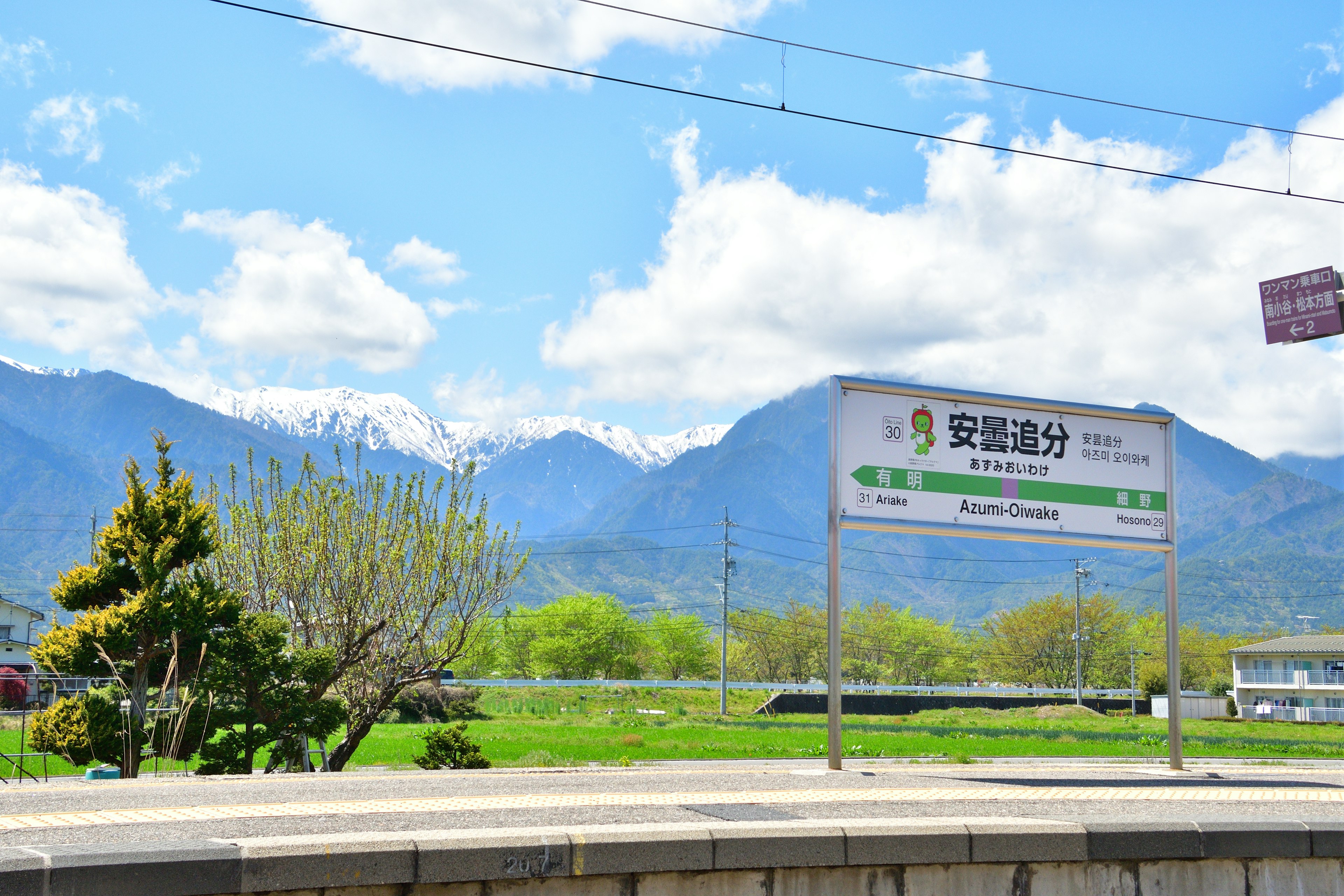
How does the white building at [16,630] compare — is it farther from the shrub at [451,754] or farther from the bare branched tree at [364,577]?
the shrub at [451,754]

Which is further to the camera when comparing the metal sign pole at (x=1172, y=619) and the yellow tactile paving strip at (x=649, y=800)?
the metal sign pole at (x=1172, y=619)

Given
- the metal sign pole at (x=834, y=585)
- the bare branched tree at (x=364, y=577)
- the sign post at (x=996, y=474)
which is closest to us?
the metal sign pole at (x=834, y=585)

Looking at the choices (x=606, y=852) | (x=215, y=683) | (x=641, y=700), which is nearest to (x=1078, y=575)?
(x=641, y=700)

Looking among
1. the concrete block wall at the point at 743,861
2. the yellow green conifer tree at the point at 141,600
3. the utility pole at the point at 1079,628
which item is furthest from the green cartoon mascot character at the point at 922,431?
the utility pole at the point at 1079,628

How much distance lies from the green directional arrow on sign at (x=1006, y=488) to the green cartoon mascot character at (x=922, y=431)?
1.00 feet

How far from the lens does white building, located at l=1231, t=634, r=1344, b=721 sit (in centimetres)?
7456

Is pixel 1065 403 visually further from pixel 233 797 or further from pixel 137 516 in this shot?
pixel 137 516

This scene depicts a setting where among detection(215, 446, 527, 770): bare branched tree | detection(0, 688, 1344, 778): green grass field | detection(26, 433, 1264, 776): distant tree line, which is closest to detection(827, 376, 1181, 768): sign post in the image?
detection(0, 688, 1344, 778): green grass field

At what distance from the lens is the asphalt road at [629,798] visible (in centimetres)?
641

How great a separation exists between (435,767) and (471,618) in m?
5.37

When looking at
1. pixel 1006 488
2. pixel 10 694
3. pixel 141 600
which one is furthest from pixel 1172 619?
pixel 10 694

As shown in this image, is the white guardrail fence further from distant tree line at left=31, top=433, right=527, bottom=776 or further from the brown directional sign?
the brown directional sign

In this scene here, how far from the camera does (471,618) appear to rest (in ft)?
67.2

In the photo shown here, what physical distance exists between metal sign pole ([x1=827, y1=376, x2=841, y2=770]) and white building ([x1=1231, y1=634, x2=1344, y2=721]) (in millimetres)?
71386
